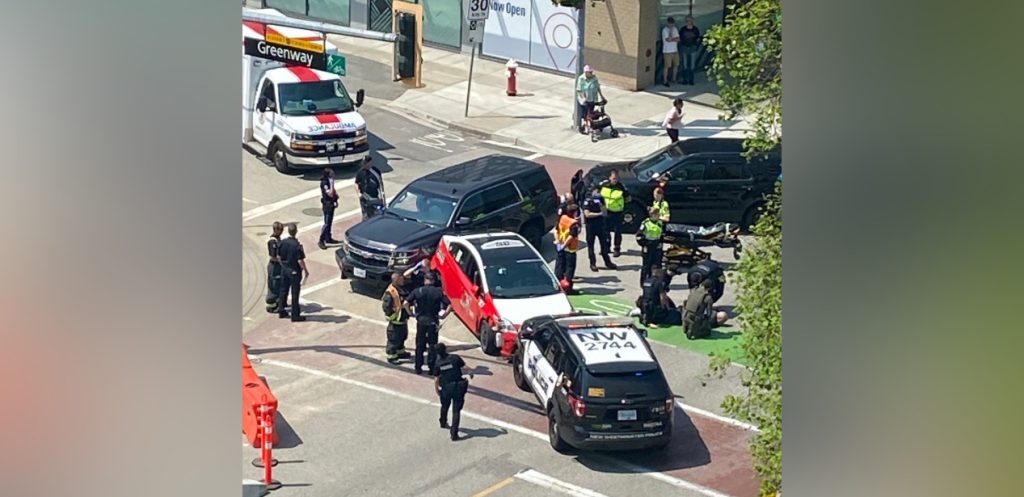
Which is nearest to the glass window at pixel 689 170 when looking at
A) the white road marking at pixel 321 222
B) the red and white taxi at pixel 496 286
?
the red and white taxi at pixel 496 286

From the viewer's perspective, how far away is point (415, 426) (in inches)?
657

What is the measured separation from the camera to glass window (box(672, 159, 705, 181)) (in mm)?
23062

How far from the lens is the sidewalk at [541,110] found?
27781 millimetres

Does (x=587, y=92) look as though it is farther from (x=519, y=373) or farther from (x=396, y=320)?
(x=519, y=373)

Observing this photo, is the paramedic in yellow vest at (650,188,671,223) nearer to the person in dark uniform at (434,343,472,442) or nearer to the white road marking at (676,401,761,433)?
the white road marking at (676,401,761,433)

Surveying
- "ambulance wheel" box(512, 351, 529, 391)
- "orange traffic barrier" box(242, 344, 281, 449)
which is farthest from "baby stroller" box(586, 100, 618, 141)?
"orange traffic barrier" box(242, 344, 281, 449)

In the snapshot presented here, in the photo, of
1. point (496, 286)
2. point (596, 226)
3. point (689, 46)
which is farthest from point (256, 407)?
point (689, 46)

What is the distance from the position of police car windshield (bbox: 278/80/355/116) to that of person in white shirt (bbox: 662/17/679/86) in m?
7.08

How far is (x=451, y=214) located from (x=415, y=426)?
524 centimetres

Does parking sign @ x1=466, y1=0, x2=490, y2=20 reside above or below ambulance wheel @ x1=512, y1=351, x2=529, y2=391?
above
